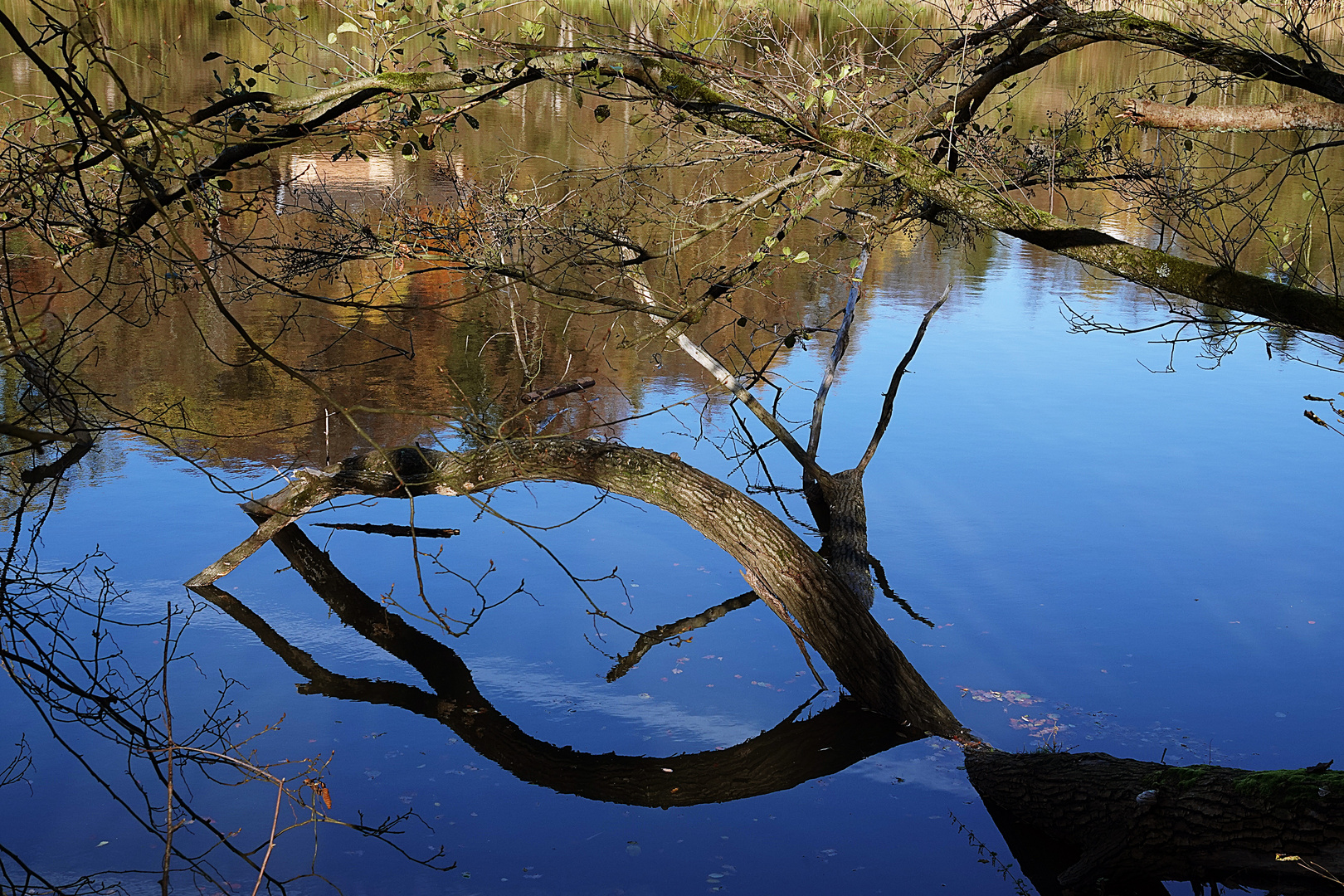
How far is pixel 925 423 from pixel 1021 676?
3913mm

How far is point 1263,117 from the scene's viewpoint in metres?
4.24

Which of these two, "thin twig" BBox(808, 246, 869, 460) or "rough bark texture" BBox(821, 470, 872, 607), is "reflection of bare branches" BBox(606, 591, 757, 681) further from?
"thin twig" BBox(808, 246, 869, 460)

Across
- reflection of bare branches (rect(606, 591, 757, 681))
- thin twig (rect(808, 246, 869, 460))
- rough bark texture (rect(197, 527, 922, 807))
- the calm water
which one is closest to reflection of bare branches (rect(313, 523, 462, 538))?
the calm water

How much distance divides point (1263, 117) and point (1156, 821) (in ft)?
8.78

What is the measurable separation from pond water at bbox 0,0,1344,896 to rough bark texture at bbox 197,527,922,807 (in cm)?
2

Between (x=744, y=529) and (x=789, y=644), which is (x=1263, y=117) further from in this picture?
(x=789, y=644)

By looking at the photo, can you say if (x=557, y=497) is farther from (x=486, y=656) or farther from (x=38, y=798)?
(x=38, y=798)

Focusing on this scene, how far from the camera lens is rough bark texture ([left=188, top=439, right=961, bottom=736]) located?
553cm

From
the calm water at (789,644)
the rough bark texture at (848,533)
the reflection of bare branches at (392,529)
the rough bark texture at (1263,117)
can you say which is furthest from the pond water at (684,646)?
the rough bark texture at (1263,117)

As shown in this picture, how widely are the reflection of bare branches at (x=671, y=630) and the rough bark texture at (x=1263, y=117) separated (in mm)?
3522

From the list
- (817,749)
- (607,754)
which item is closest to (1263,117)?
(817,749)

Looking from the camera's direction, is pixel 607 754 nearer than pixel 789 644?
Yes

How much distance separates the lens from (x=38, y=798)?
4.70 m

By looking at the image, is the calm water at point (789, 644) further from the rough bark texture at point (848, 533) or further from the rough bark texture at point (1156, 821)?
the rough bark texture at point (848, 533)
